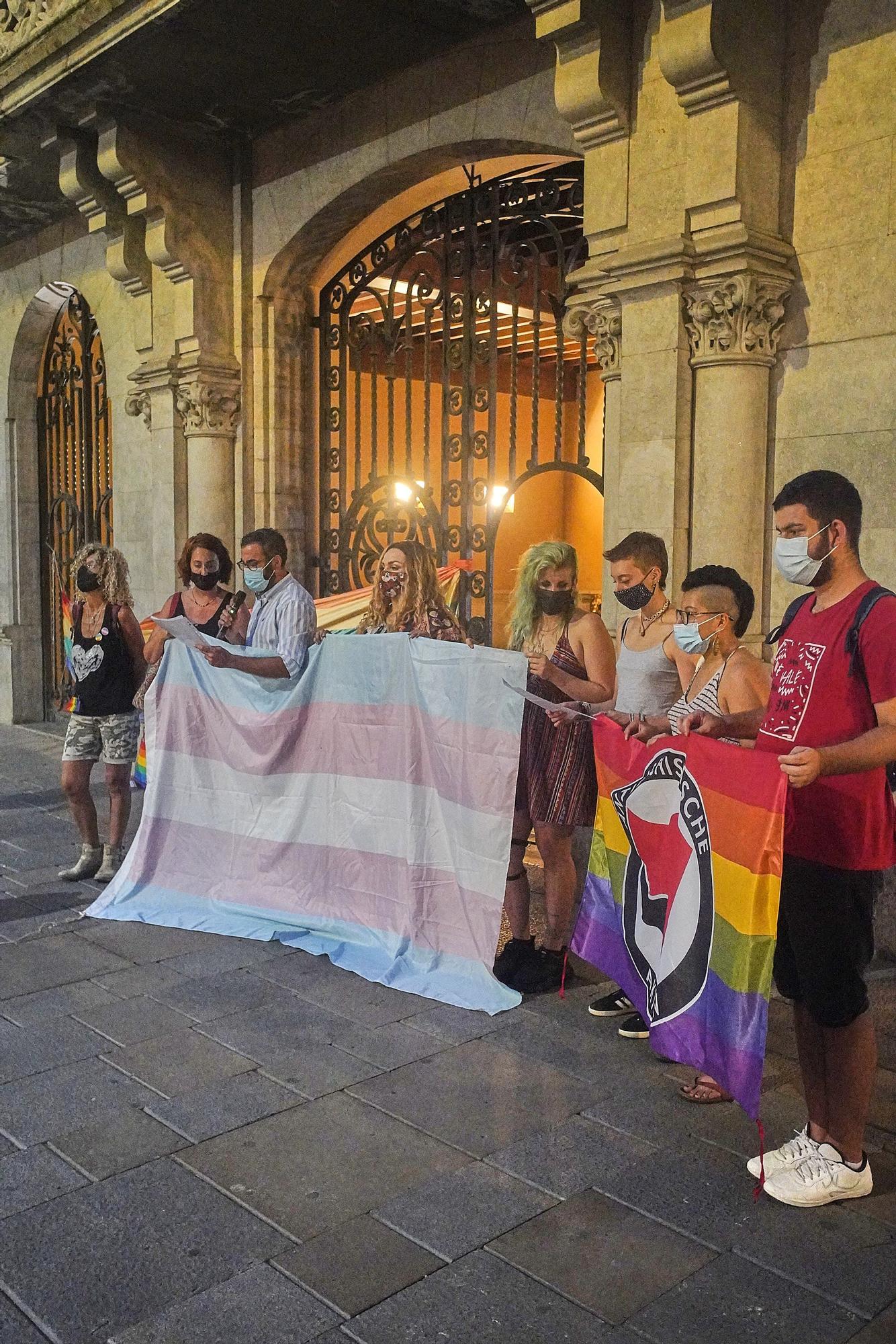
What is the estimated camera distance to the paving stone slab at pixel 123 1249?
2.72 meters

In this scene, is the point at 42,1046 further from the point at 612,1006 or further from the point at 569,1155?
the point at 612,1006

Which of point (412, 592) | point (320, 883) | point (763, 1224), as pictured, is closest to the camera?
point (763, 1224)

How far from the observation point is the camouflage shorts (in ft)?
21.1

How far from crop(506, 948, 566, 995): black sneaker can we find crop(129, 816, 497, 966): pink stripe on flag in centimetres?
18

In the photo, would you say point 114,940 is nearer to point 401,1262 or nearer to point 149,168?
point 401,1262

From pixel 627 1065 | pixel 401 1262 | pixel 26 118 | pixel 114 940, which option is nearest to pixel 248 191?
pixel 26 118

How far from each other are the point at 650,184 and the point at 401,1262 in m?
5.03

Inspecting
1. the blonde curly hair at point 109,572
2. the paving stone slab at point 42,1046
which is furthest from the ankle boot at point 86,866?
the paving stone slab at point 42,1046

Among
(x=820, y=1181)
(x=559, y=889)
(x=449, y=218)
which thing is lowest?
(x=820, y=1181)

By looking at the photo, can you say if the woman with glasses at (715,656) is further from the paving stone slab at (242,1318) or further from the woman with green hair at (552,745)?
the paving stone slab at (242,1318)

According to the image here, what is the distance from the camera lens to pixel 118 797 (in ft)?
21.2

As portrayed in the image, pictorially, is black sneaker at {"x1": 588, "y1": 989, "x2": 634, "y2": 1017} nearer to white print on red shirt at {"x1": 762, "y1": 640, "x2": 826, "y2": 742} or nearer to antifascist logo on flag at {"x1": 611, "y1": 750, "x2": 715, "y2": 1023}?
antifascist logo on flag at {"x1": 611, "y1": 750, "x2": 715, "y2": 1023}

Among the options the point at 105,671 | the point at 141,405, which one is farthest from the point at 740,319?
the point at 141,405

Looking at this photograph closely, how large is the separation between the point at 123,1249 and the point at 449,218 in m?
6.94
